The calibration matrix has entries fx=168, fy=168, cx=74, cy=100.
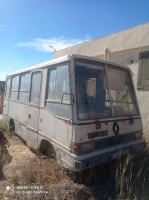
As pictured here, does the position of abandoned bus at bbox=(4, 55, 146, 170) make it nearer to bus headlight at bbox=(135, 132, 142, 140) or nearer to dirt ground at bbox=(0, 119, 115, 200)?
bus headlight at bbox=(135, 132, 142, 140)

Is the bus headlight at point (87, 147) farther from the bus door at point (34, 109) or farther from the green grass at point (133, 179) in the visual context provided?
the bus door at point (34, 109)

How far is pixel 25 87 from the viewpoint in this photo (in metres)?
5.24

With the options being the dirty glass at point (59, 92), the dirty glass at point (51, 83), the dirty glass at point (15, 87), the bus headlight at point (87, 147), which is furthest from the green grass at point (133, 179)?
the dirty glass at point (15, 87)

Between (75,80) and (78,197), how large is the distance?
209cm

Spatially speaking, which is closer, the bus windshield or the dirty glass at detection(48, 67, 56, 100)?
the bus windshield

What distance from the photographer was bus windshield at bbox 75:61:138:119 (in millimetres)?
3285

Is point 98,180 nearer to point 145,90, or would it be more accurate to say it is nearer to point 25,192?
point 25,192

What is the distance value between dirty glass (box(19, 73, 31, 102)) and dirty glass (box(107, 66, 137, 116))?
2.44m

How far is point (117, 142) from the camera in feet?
11.7

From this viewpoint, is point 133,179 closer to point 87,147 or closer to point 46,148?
point 87,147

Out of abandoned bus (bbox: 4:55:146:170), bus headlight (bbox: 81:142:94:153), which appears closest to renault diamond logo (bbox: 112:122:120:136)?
abandoned bus (bbox: 4:55:146:170)

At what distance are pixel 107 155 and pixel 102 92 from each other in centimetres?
140

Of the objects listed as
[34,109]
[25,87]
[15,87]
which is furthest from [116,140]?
[15,87]

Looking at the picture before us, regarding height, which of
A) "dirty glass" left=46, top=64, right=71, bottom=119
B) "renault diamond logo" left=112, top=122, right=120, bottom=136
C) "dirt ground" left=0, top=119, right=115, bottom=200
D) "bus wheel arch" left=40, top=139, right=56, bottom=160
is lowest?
"dirt ground" left=0, top=119, right=115, bottom=200
